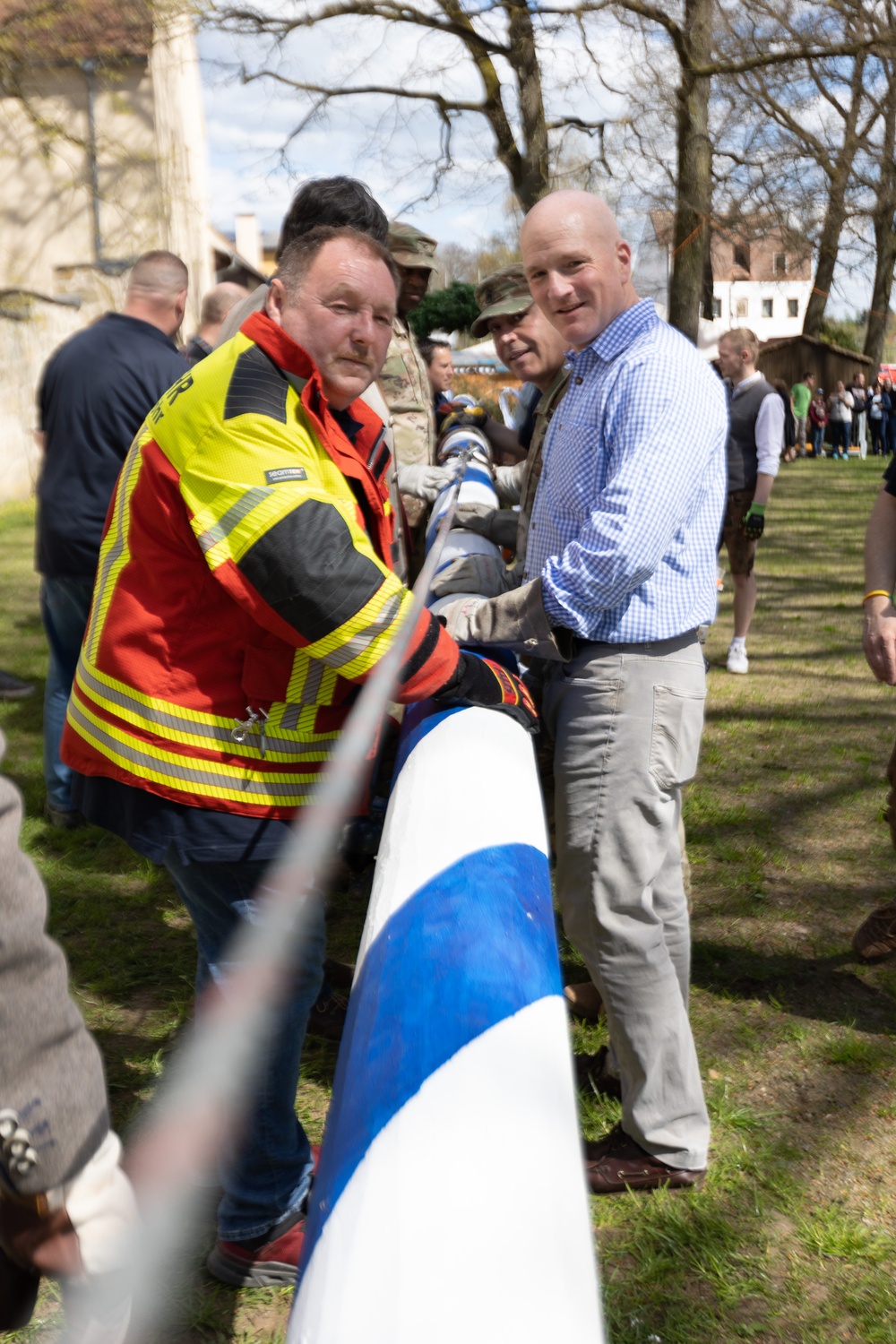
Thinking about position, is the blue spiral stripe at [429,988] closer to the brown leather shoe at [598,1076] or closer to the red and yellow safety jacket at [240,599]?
the red and yellow safety jacket at [240,599]

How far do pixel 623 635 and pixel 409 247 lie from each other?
2724mm

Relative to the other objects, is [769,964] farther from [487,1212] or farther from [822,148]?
[822,148]

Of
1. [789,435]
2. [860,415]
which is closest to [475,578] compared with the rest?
[789,435]

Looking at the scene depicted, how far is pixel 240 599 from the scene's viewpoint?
5.95 feet

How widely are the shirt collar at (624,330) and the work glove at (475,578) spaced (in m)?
0.65

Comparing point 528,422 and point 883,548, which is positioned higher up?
point 528,422

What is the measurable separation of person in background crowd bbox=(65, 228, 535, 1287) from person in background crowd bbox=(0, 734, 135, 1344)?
764mm

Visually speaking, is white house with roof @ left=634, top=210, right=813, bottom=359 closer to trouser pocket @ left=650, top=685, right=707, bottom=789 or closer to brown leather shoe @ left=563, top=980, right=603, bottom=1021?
brown leather shoe @ left=563, top=980, right=603, bottom=1021

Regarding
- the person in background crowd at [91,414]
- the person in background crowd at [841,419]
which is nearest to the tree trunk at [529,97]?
the person in background crowd at [91,414]

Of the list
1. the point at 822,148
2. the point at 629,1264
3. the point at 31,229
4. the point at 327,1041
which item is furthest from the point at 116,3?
the point at 629,1264

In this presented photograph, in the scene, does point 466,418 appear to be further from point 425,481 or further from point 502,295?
point 502,295

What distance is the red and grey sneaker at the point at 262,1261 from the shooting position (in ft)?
7.84

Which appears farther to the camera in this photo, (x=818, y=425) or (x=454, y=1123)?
(x=818, y=425)

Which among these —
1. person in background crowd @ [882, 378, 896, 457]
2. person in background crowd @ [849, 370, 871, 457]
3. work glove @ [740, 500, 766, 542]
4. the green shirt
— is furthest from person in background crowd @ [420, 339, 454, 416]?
person in background crowd @ [849, 370, 871, 457]
